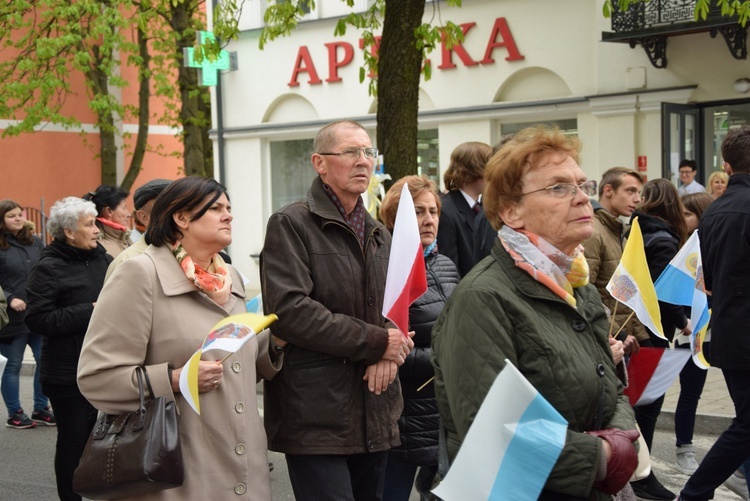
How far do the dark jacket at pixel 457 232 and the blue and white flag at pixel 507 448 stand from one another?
3737 mm

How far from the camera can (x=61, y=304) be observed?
6.18m

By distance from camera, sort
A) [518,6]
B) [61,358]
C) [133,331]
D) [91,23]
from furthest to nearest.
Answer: [91,23]
[518,6]
[61,358]
[133,331]

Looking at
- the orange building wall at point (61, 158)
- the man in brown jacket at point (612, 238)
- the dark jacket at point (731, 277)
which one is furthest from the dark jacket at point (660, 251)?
the orange building wall at point (61, 158)

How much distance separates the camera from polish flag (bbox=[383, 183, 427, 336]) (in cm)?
413

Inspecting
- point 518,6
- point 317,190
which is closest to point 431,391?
point 317,190

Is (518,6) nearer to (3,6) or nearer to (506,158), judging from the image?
(3,6)

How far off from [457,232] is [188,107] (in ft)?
55.5

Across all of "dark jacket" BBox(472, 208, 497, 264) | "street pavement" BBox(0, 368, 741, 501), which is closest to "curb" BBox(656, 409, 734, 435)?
"street pavement" BBox(0, 368, 741, 501)

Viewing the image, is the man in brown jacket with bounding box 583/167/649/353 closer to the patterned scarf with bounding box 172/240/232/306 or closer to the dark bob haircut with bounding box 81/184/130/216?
the patterned scarf with bounding box 172/240/232/306

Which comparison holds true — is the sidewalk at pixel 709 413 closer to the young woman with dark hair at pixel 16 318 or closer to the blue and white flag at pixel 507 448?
the young woman with dark hair at pixel 16 318

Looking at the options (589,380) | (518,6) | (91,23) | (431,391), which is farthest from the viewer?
(91,23)

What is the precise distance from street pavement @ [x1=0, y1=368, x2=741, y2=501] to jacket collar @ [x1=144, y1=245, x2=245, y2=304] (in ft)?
10.6

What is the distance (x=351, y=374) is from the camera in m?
4.22

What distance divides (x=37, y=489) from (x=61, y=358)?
5.26ft
